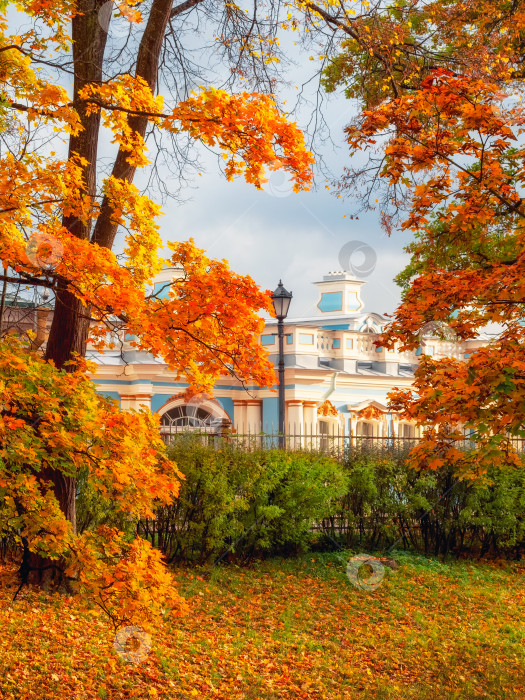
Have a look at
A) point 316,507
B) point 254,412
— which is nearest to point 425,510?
point 316,507

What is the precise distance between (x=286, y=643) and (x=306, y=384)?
49.9 feet

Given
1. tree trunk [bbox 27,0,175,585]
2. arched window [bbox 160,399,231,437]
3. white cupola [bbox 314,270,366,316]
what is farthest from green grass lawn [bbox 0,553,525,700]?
white cupola [bbox 314,270,366,316]

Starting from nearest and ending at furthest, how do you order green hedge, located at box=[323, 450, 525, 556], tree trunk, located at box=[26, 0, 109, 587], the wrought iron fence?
tree trunk, located at box=[26, 0, 109, 587]
the wrought iron fence
green hedge, located at box=[323, 450, 525, 556]

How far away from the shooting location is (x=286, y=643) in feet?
27.2

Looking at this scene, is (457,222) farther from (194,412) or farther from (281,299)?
(194,412)

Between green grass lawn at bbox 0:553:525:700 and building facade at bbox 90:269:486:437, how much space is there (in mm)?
9491

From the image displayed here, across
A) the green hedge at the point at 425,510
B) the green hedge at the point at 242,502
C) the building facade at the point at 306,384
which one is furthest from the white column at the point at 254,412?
the green hedge at the point at 242,502

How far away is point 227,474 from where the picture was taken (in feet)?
36.2

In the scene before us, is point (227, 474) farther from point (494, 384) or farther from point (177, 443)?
point (494, 384)

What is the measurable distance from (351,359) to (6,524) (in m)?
20.6

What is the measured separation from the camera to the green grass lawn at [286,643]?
6.80 m

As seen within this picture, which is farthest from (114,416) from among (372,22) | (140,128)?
(372,22)

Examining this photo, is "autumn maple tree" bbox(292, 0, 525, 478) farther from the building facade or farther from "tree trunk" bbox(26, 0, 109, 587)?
the building facade

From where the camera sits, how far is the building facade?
21.5 metres
